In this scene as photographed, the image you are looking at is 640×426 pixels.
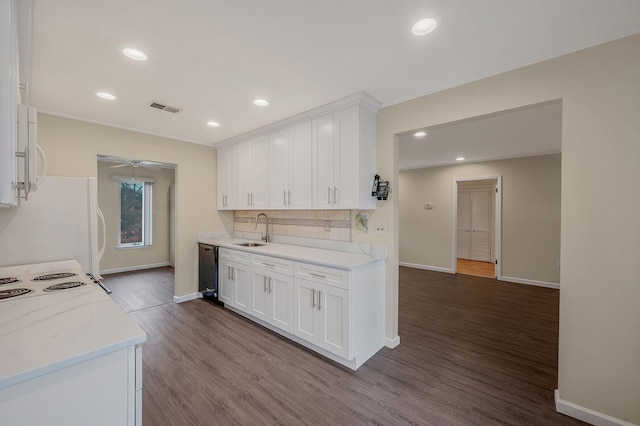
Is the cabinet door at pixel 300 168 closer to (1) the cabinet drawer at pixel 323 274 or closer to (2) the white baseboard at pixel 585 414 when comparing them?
(1) the cabinet drawer at pixel 323 274

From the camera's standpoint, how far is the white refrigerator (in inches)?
86.1

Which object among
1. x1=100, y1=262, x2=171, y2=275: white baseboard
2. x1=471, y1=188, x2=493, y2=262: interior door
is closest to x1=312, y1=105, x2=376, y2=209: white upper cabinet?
x1=100, y1=262, x2=171, y2=275: white baseboard

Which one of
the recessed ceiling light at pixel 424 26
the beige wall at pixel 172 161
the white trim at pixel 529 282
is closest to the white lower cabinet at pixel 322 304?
the beige wall at pixel 172 161

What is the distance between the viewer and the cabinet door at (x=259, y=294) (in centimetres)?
319

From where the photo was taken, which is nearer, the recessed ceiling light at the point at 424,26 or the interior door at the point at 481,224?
the recessed ceiling light at the point at 424,26

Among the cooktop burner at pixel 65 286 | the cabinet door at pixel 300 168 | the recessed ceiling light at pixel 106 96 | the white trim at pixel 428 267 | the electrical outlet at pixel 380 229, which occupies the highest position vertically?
the recessed ceiling light at pixel 106 96

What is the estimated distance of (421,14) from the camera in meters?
1.58

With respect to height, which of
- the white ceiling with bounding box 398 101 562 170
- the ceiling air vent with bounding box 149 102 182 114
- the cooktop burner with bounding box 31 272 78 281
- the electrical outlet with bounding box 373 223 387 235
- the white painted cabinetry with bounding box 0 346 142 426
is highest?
the ceiling air vent with bounding box 149 102 182 114

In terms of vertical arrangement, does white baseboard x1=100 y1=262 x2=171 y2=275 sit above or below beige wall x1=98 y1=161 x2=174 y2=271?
below

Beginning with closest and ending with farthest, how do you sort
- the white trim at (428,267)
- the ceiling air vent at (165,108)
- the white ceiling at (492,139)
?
the ceiling air vent at (165,108) → the white ceiling at (492,139) → the white trim at (428,267)

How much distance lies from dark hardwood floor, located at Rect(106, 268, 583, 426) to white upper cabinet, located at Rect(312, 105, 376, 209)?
1.56 meters

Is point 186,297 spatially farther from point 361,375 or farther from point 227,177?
point 361,375

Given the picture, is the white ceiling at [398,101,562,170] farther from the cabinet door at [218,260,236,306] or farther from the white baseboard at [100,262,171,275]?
the white baseboard at [100,262,171,275]

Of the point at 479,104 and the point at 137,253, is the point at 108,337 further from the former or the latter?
the point at 137,253
